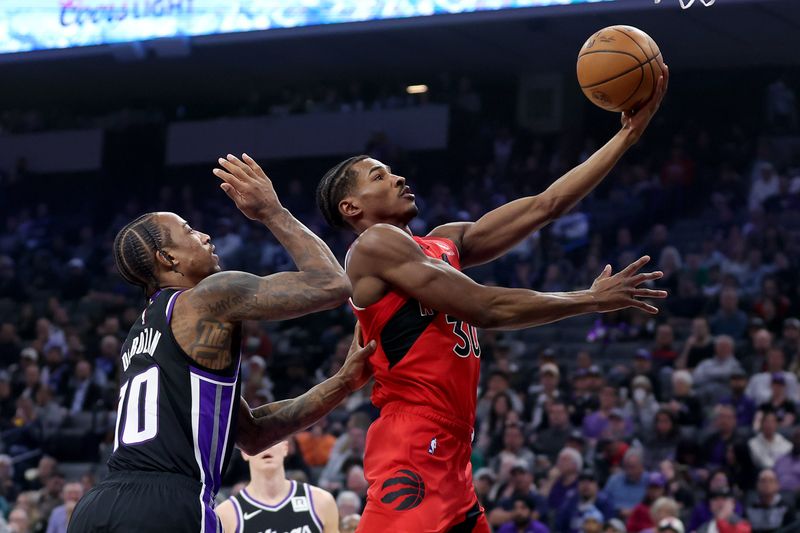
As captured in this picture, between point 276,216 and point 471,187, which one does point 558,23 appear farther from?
point 276,216

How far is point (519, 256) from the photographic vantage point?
1708 centimetres

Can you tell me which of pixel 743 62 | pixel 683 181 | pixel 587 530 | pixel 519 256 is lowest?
pixel 587 530

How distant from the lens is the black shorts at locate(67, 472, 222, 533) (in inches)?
164

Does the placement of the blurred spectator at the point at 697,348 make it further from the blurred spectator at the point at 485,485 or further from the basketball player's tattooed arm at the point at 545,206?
the basketball player's tattooed arm at the point at 545,206

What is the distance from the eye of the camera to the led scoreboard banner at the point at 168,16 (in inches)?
630

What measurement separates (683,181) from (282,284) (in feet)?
46.2

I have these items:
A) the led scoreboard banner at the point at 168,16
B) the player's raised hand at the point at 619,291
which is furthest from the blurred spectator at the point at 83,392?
the player's raised hand at the point at 619,291

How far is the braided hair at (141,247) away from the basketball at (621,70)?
1935 millimetres

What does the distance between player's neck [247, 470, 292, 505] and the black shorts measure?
3.31 meters

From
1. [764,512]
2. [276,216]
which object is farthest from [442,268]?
[764,512]

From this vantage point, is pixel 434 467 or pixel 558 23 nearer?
pixel 434 467

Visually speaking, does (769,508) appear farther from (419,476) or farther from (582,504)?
(419,476)

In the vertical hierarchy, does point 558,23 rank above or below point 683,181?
above

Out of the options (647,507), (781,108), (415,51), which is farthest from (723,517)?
(415,51)
